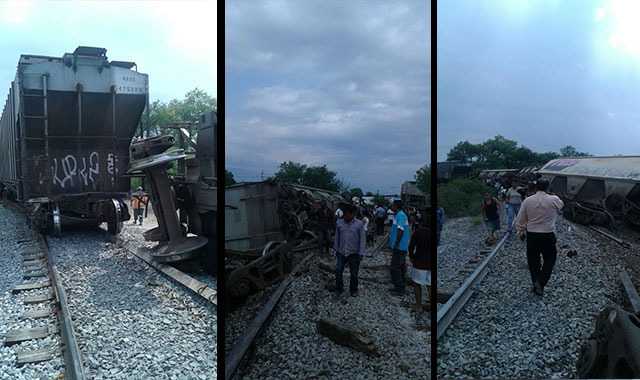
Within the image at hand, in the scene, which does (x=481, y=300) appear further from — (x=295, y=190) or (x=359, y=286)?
(x=295, y=190)

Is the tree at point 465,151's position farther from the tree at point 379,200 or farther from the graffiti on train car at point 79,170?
the graffiti on train car at point 79,170

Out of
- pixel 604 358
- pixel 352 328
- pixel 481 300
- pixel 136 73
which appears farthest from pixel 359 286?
pixel 136 73

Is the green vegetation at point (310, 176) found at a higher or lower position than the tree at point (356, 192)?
higher

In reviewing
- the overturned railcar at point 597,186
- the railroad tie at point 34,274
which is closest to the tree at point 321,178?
the overturned railcar at point 597,186

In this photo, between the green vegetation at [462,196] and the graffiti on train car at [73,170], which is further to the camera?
the graffiti on train car at [73,170]

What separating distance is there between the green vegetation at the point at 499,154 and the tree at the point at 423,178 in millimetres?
735

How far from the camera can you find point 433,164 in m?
2.61

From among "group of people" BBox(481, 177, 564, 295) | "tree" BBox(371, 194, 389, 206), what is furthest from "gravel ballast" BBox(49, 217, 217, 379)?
"group of people" BBox(481, 177, 564, 295)

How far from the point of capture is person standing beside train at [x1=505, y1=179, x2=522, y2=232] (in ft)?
12.8

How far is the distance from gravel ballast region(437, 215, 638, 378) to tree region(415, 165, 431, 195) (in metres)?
1.14

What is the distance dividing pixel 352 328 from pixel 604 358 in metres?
1.93

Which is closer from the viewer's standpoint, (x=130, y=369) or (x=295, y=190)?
(x=295, y=190)

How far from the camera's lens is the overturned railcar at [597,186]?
4020mm

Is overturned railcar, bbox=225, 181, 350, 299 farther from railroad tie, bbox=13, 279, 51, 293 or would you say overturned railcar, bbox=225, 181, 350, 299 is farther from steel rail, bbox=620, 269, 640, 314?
railroad tie, bbox=13, 279, 51, 293
